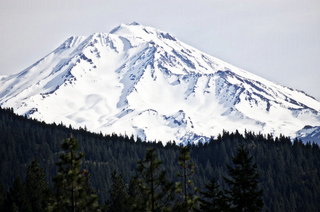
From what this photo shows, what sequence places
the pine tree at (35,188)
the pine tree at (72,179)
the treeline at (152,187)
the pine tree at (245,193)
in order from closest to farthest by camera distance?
the pine tree at (72,179) → the treeline at (152,187) → the pine tree at (245,193) → the pine tree at (35,188)

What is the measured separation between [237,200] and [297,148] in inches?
6272

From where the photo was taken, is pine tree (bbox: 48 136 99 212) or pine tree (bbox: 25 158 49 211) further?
pine tree (bbox: 25 158 49 211)

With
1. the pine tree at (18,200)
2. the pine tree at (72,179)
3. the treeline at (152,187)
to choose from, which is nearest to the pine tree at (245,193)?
the treeline at (152,187)

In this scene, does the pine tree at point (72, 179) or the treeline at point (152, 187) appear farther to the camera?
the treeline at point (152, 187)

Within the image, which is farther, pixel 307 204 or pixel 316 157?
pixel 316 157

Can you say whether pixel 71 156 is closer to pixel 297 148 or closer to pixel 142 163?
pixel 142 163

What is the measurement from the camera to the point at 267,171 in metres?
183

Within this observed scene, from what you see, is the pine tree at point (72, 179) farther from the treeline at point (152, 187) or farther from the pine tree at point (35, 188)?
the pine tree at point (35, 188)

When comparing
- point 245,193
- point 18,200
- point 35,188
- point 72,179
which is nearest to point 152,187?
point 72,179

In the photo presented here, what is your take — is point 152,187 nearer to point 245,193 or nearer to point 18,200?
point 245,193

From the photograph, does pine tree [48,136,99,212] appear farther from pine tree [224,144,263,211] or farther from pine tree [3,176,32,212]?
pine tree [3,176,32,212]

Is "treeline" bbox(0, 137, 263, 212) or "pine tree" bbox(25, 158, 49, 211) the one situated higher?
"pine tree" bbox(25, 158, 49, 211)

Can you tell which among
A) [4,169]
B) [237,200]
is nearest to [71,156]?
[237,200]

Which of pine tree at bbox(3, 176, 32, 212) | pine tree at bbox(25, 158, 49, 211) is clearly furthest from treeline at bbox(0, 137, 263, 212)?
pine tree at bbox(25, 158, 49, 211)
